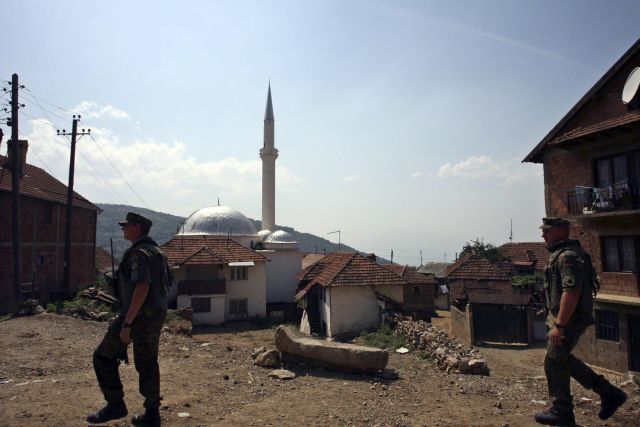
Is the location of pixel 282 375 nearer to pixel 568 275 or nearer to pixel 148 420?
pixel 148 420

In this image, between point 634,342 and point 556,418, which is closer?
point 556,418

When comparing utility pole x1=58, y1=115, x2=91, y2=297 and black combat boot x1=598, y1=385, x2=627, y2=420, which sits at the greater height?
utility pole x1=58, y1=115, x2=91, y2=297

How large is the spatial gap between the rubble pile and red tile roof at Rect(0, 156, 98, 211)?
20.5m

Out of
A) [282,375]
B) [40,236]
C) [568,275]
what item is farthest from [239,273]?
[568,275]

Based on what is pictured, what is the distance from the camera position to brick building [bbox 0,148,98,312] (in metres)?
20.5

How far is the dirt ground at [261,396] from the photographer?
16.7 feet

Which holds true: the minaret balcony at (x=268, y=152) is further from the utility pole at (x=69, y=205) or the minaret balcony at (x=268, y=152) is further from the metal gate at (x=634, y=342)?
the metal gate at (x=634, y=342)

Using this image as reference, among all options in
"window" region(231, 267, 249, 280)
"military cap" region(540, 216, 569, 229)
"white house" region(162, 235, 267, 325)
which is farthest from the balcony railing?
"window" region(231, 267, 249, 280)

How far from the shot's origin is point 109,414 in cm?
433

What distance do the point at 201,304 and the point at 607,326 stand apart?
62.9 feet

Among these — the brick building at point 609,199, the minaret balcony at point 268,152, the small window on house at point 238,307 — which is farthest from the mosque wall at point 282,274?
the brick building at point 609,199

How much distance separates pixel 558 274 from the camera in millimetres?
4535

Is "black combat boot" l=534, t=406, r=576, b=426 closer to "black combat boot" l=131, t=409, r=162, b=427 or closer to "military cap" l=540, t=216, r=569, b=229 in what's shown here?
"military cap" l=540, t=216, r=569, b=229

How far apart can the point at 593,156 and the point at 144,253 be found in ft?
50.4
